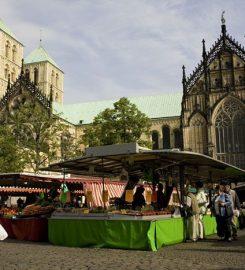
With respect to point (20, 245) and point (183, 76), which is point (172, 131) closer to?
point (183, 76)

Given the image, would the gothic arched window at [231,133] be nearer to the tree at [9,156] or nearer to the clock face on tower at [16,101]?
the tree at [9,156]

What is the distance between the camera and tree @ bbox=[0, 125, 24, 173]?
35219 millimetres

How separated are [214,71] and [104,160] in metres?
40.1

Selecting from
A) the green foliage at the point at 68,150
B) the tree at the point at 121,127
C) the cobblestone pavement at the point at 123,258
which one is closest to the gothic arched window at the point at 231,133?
the tree at the point at 121,127

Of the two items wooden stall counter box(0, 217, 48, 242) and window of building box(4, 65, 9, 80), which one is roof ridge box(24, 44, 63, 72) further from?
wooden stall counter box(0, 217, 48, 242)

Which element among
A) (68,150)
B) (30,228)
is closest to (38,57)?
(68,150)

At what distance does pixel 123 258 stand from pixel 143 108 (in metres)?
55.0

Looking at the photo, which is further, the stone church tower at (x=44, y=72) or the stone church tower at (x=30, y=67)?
the stone church tower at (x=44, y=72)

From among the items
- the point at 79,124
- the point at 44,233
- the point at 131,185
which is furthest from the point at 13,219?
the point at 79,124

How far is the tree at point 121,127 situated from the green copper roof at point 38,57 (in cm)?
4828

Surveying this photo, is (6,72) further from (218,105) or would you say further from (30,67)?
(218,105)

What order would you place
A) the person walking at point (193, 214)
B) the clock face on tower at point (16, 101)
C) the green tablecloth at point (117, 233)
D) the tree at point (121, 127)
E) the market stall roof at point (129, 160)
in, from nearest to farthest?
the green tablecloth at point (117, 233)
the market stall roof at point (129, 160)
the person walking at point (193, 214)
the tree at point (121, 127)
the clock face on tower at point (16, 101)

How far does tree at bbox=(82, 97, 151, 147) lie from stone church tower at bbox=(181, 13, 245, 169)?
1342cm

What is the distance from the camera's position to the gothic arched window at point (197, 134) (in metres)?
49.4
